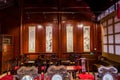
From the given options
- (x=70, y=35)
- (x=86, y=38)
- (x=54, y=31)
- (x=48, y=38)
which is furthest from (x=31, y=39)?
(x=86, y=38)

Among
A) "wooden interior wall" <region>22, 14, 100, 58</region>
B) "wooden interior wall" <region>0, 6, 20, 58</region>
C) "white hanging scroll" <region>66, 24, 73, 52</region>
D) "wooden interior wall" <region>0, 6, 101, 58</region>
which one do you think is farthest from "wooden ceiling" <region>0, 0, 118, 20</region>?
"white hanging scroll" <region>66, 24, 73, 52</region>

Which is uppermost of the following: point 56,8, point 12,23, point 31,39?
point 56,8

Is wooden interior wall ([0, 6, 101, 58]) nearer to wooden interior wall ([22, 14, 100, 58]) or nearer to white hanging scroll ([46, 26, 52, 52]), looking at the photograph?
wooden interior wall ([22, 14, 100, 58])

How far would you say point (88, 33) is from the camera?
10914mm

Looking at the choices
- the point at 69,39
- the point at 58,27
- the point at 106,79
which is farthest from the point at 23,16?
the point at 106,79

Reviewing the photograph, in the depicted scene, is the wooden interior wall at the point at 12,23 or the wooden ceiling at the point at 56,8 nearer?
the wooden interior wall at the point at 12,23

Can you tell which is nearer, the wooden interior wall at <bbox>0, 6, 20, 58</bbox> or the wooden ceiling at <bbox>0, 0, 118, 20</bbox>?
→ the wooden interior wall at <bbox>0, 6, 20, 58</bbox>

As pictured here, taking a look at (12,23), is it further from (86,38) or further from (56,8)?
(86,38)

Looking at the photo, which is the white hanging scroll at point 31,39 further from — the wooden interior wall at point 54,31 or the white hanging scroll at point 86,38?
the white hanging scroll at point 86,38

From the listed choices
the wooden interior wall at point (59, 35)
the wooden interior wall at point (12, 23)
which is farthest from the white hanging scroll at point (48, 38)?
the wooden interior wall at point (12, 23)

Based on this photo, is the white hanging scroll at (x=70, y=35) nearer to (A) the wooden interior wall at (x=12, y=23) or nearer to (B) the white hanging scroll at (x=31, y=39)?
(B) the white hanging scroll at (x=31, y=39)

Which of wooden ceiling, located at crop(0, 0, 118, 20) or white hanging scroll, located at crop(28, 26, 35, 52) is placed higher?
wooden ceiling, located at crop(0, 0, 118, 20)

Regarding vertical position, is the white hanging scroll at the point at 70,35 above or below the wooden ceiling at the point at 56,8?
below

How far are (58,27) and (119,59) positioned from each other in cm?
421
